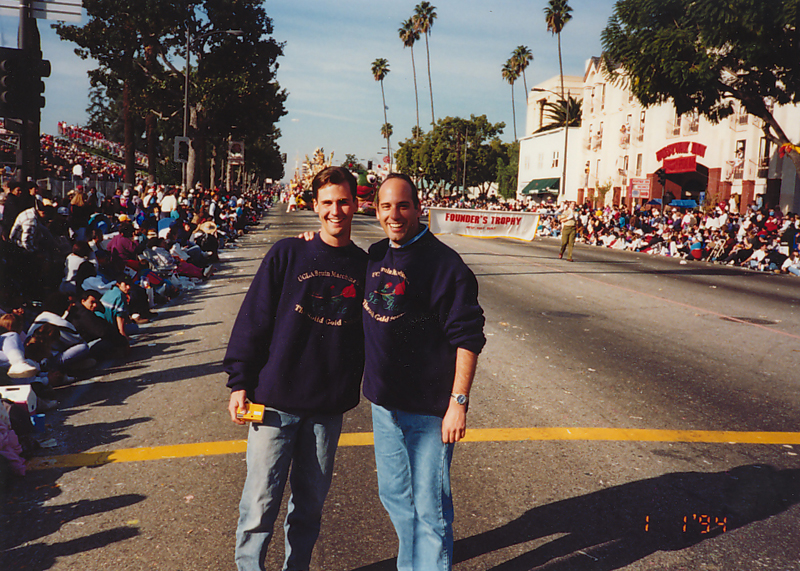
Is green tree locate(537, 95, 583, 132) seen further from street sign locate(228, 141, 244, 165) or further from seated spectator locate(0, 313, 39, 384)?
seated spectator locate(0, 313, 39, 384)

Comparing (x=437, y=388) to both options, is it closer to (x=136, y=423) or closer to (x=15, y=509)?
(x=15, y=509)

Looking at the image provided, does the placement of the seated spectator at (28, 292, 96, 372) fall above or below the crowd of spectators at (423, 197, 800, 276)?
below

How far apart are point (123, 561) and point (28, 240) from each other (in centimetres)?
862

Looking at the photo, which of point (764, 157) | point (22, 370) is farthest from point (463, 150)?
point (22, 370)

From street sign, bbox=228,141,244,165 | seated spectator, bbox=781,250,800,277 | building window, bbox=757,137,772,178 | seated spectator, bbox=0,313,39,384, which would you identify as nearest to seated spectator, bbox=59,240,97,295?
seated spectator, bbox=0,313,39,384

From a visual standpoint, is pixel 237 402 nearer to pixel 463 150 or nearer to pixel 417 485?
pixel 417 485

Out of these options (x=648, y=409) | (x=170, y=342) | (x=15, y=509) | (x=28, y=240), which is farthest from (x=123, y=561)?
(x=28, y=240)

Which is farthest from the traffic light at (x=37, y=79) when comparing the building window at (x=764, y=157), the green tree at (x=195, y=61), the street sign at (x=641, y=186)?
the street sign at (x=641, y=186)

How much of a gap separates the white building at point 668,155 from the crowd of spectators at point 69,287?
2210 cm

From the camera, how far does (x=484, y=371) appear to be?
7.39 metres

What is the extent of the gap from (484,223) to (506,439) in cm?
1525

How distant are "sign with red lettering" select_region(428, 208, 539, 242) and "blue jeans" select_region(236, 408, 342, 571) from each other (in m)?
16.0

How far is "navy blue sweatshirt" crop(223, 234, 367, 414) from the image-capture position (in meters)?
2.79

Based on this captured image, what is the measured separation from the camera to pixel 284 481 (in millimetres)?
2857
